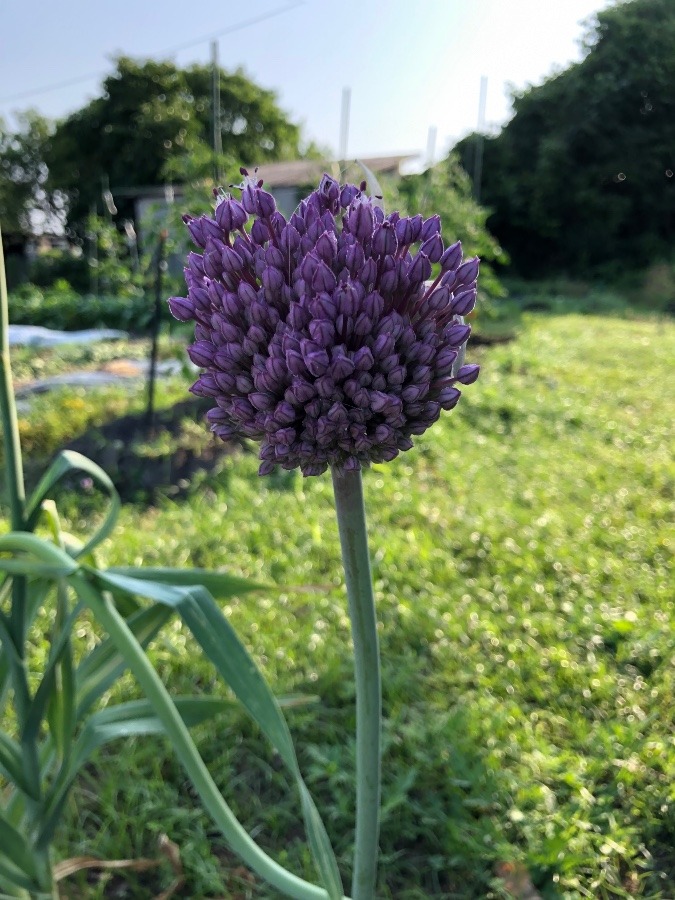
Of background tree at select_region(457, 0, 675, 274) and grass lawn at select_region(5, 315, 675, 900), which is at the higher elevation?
background tree at select_region(457, 0, 675, 274)

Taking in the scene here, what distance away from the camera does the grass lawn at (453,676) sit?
1.51 meters

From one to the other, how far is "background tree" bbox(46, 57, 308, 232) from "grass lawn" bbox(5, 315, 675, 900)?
1713 centimetres

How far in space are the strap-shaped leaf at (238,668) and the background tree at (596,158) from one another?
10166 millimetres

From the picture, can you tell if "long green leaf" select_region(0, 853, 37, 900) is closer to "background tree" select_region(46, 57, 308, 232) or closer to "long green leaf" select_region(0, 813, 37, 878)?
"long green leaf" select_region(0, 813, 37, 878)

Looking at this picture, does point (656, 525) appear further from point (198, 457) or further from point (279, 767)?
point (198, 457)

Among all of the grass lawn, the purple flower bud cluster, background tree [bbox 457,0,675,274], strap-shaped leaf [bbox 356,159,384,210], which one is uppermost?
background tree [bbox 457,0,675,274]

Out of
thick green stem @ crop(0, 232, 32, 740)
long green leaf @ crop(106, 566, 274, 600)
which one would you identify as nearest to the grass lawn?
long green leaf @ crop(106, 566, 274, 600)

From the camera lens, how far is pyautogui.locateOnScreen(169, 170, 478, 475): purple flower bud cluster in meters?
0.74

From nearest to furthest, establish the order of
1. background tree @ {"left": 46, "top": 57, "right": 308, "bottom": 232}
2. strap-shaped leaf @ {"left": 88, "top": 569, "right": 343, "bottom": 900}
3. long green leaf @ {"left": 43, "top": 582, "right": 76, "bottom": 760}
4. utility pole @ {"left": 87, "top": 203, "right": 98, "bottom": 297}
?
strap-shaped leaf @ {"left": 88, "top": 569, "right": 343, "bottom": 900} < long green leaf @ {"left": 43, "top": 582, "right": 76, "bottom": 760} < utility pole @ {"left": 87, "top": 203, "right": 98, "bottom": 297} < background tree @ {"left": 46, "top": 57, "right": 308, "bottom": 232}

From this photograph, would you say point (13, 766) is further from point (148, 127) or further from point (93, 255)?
point (148, 127)

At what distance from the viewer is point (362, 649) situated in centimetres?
83

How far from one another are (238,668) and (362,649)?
6.2 inches

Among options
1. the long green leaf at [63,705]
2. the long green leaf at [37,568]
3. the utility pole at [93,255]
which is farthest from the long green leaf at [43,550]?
the utility pole at [93,255]

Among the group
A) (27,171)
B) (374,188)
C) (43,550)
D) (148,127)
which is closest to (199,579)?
(43,550)
